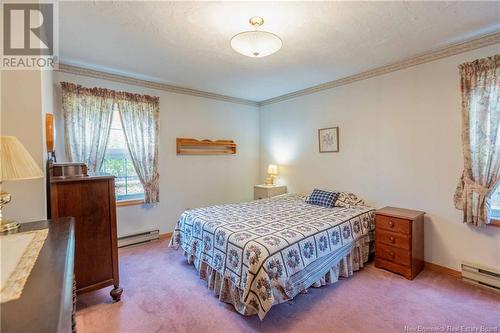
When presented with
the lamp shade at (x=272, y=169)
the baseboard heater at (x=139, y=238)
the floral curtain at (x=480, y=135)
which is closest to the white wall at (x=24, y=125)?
the baseboard heater at (x=139, y=238)

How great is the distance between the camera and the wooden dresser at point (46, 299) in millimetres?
567

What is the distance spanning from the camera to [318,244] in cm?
227

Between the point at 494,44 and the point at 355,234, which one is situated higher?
the point at 494,44

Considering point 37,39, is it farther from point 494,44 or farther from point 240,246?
point 494,44

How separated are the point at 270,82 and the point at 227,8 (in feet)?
6.35

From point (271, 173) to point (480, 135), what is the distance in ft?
9.56

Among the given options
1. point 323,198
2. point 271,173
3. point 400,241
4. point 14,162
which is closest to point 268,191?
point 271,173

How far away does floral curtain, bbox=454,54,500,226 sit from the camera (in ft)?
7.40

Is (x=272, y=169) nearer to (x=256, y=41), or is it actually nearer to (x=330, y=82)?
(x=330, y=82)

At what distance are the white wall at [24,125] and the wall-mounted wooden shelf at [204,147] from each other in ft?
7.61

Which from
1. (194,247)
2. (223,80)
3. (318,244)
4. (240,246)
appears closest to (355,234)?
(318,244)

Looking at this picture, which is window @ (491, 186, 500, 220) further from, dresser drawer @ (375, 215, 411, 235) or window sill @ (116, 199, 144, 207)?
window sill @ (116, 199, 144, 207)

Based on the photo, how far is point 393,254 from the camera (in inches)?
103

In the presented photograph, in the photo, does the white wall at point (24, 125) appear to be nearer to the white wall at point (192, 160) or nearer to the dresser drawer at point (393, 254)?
the white wall at point (192, 160)
